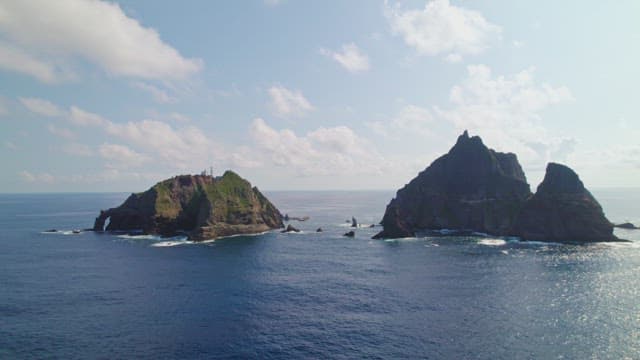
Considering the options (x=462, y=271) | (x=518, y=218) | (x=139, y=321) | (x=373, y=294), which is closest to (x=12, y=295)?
(x=139, y=321)

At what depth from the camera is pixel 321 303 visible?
83000 mm

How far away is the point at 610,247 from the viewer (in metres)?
146

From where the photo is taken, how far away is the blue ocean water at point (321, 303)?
6203 centimetres

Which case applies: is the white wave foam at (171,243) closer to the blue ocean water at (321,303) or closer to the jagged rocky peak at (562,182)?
the blue ocean water at (321,303)

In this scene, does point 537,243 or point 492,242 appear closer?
point 537,243

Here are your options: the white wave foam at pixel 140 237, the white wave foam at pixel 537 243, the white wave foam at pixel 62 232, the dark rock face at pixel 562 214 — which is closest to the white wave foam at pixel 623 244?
the dark rock face at pixel 562 214

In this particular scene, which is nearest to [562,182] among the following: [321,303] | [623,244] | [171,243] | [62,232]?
[623,244]

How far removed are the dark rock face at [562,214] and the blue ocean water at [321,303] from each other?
19631 millimetres

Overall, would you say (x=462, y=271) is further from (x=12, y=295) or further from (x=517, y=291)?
(x=12, y=295)

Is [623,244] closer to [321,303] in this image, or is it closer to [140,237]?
[321,303]

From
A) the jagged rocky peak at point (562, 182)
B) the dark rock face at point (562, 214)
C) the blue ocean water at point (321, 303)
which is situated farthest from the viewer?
the jagged rocky peak at point (562, 182)

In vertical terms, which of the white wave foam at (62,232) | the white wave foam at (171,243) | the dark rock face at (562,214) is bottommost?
the white wave foam at (171,243)

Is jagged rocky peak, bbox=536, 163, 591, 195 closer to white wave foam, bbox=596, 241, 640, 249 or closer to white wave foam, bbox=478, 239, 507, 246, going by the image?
white wave foam, bbox=596, 241, 640, 249

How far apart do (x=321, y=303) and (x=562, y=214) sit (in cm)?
12763
